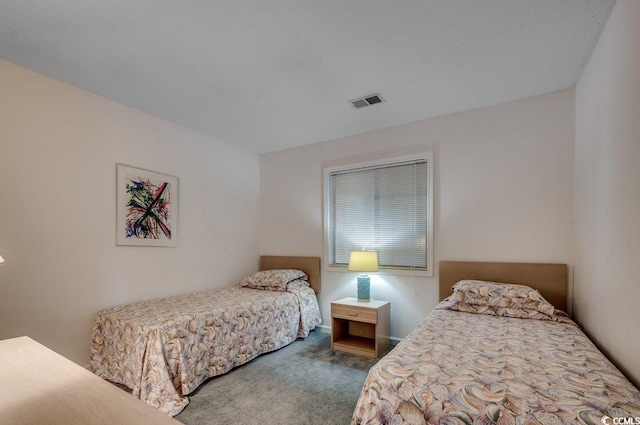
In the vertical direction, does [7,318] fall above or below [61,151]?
below

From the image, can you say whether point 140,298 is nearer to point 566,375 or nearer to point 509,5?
point 566,375

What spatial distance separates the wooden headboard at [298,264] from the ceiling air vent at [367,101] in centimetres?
195

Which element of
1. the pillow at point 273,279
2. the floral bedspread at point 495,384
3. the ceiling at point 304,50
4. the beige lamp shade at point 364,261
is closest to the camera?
the floral bedspread at point 495,384

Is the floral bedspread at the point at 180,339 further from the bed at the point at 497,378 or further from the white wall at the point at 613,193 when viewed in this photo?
the white wall at the point at 613,193

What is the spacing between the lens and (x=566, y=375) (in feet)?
4.43

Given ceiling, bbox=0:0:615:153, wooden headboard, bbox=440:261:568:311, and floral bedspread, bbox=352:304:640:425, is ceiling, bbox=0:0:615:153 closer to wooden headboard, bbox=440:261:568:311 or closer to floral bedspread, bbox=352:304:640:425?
wooden headboard, bbox=440:261:568:311

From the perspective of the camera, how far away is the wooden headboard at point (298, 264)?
3918 millimetres

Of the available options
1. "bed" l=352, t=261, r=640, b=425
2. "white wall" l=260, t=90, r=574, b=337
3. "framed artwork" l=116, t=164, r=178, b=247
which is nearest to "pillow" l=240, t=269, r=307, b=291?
"white wall" l=260, t=90, r=574, b=337

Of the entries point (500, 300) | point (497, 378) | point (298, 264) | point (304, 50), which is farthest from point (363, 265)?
point (304, 50)

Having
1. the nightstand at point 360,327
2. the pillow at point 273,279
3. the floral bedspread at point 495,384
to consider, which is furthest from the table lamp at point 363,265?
the floral bedspread at point 495,384

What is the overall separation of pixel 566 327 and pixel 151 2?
3.29 m

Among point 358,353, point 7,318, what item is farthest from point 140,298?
point 358,353

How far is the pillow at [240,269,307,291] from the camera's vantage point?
11.9ft

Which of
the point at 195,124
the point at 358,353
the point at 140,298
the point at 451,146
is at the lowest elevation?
the point at 358,353
